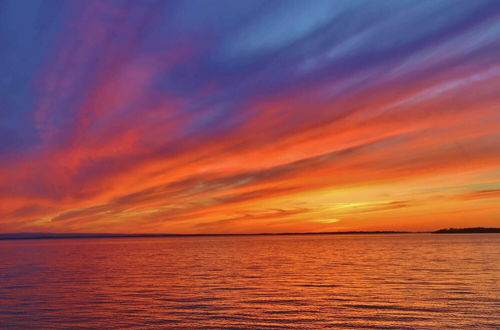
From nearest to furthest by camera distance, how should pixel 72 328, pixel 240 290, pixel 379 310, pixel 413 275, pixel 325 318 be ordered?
1. pixel 72 328
2. pixel 325 318
3. pixel 379 310
4. pixel 240 290
5. pixel 413 275

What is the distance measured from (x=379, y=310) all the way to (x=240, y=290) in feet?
47.3

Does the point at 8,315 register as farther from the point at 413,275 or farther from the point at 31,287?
the point at 413,275

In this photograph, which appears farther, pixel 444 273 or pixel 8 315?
pixel 444 273

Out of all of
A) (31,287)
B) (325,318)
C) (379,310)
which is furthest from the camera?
(31,287)

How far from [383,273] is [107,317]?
3576 cm

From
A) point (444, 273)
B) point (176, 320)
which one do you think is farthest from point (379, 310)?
point (444, 273)

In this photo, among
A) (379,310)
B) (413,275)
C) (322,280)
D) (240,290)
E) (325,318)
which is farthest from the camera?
(413,275)

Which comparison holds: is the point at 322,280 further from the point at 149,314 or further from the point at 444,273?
the point at 149,314

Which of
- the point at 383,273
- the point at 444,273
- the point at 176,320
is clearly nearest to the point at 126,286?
the point at 176,320

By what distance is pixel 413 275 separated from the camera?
→ 5138cm

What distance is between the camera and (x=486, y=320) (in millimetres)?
26906

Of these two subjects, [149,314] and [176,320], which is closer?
[176,320]

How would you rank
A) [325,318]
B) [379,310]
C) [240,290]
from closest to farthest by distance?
[325,318], [379,310], [240,290]

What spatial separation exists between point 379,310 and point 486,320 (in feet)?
21.6
